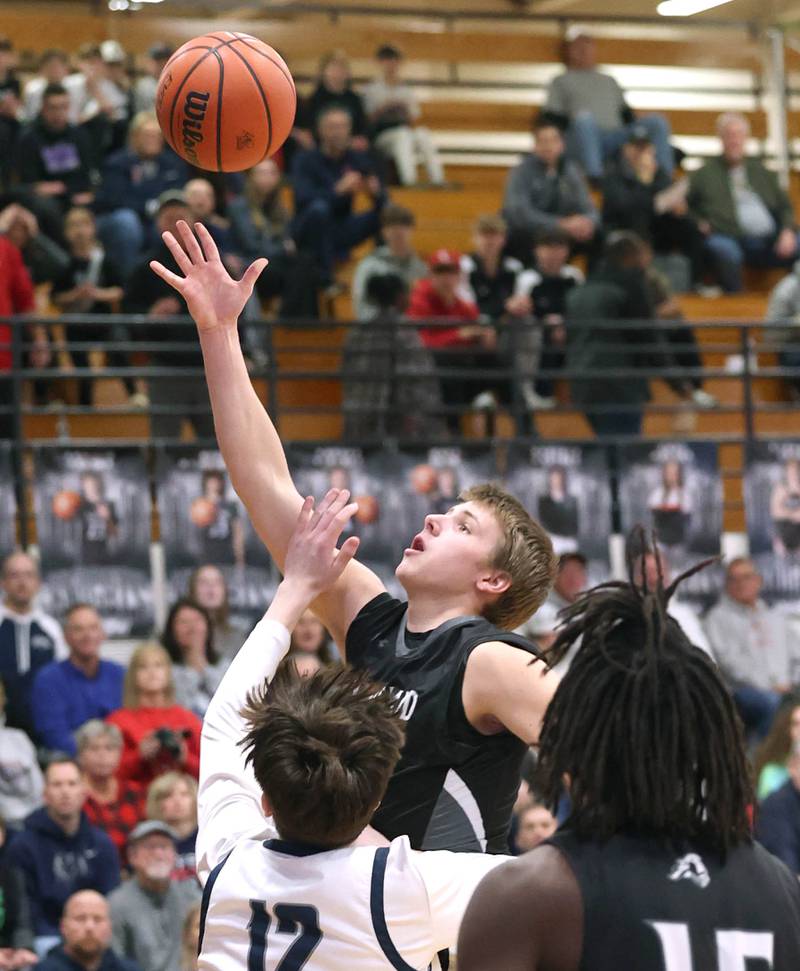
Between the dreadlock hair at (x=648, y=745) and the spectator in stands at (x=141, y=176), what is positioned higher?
the spectator in stands at (x=141, y=176)

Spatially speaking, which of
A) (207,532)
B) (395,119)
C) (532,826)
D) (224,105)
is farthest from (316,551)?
(395,119)

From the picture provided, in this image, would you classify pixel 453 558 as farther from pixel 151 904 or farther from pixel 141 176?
pixel 141 176

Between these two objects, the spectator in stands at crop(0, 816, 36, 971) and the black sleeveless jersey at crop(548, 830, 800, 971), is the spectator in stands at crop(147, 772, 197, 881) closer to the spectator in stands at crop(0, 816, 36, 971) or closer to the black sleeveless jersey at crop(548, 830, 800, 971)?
the spectator in stands at crop(0, 816, 36, 971)

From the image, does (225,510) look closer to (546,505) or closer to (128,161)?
(546,505)

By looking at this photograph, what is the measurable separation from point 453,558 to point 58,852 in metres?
5.02

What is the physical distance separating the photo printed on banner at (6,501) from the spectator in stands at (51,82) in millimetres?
3212

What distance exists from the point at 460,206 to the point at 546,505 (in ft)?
16.3

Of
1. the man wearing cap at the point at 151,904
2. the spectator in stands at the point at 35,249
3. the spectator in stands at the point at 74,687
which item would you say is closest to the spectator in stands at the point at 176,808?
the man wearing cap at the point at 151,904

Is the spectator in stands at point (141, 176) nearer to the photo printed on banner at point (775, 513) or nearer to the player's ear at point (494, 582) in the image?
the photo printed on banner at point (775, 513)

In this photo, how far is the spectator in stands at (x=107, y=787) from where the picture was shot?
8.30 m

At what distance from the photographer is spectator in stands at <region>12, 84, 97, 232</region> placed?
11750mm

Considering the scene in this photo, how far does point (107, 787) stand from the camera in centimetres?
846

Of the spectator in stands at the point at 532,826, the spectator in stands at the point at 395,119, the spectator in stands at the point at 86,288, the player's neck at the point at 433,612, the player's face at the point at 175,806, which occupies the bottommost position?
the spectator in stands at the point at 532,826

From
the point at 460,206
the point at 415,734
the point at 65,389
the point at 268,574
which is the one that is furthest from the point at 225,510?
the point at 415,734
